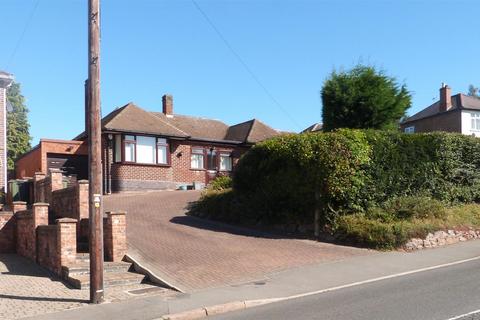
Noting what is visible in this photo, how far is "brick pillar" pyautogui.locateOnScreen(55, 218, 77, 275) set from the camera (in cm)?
1218

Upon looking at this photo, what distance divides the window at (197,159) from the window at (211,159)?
426 millimetres

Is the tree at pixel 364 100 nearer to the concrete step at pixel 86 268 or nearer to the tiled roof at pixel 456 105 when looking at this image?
the concrete step at pixel 86 268

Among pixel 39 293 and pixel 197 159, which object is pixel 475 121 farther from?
pixel 39 293

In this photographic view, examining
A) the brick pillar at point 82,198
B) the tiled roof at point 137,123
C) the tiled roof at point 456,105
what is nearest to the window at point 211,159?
the tiled roof at point 137,123

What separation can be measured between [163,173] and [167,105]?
7.04 meters

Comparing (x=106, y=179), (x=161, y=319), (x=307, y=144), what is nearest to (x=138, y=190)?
(x=106, y=179)

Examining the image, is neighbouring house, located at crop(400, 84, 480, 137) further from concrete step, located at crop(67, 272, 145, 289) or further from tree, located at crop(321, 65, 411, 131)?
concrete step, located at crop(67, 272, 145, 289)

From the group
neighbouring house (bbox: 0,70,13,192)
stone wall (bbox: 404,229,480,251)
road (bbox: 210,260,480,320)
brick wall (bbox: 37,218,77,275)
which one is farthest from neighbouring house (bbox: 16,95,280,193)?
road (bbox: 210,260,480,320)

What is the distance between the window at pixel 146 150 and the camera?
2816 cm

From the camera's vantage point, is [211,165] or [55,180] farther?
[211,165]

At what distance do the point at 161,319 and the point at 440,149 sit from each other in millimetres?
12717

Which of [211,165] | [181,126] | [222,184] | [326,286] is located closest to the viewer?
[326,286]

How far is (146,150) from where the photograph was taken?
28453 mm

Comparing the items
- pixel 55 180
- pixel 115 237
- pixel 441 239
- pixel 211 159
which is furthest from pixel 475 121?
pixel 115 237
